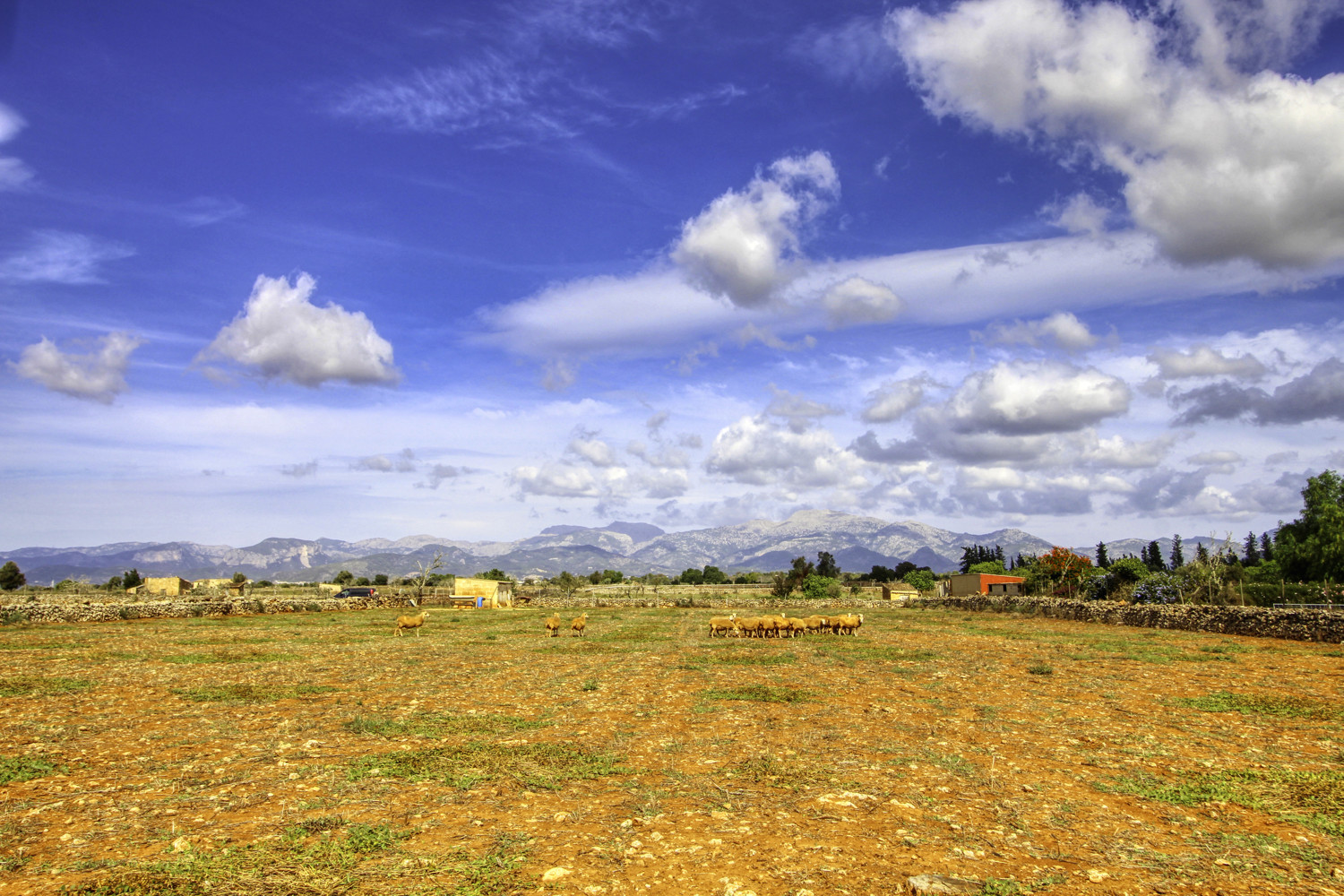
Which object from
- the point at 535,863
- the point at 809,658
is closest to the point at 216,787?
the point at 535,863

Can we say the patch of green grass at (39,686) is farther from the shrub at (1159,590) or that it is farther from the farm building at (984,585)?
the farm building at (984,585)

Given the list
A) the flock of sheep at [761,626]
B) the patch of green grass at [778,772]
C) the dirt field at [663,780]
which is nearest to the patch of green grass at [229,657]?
the dirt field at [663,780]

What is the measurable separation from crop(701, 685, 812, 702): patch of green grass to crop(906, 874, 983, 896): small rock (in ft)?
34.6

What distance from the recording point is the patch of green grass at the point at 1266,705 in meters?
15.9

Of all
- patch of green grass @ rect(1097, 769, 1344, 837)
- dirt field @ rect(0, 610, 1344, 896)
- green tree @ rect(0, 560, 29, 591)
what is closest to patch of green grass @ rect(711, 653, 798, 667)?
dirt field @ rect(0, 610, 1344, 896)

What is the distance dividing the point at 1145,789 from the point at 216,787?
13.5m

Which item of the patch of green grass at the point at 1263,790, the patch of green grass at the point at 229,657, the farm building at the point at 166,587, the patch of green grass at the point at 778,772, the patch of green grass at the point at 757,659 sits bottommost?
the farm building at the point at 166,587

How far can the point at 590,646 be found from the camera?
31031 mm

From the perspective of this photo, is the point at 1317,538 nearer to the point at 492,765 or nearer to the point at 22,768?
the point at 492,765

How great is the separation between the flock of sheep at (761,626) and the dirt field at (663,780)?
13217 mm

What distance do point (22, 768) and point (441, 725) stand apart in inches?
254

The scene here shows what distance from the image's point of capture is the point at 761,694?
18.4 meters


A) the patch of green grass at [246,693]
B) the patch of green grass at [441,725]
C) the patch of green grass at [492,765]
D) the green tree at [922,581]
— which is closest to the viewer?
the patch of green grass at [492,765]

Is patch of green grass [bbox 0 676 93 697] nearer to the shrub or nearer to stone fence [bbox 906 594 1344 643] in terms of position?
stone fence [bbox 906 594 1344 643]
